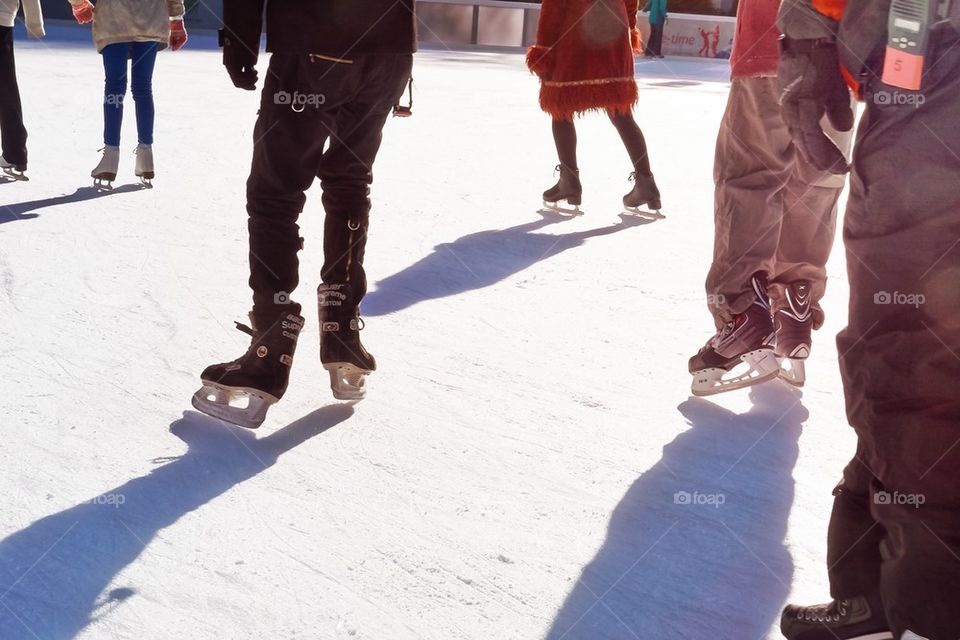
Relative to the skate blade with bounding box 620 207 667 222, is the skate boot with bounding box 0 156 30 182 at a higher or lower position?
higher

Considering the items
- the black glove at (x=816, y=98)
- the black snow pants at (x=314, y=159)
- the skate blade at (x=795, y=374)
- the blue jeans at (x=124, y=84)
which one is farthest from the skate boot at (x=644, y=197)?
the black glove at (x=816, y=98)

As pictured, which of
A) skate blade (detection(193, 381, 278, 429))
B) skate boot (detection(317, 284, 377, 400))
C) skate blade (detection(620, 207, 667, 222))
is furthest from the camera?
skate blade (detection(620, 207, 667, 222))

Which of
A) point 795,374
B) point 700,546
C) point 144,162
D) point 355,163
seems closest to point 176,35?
point 144,162

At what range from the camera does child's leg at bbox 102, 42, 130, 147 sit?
481 cm

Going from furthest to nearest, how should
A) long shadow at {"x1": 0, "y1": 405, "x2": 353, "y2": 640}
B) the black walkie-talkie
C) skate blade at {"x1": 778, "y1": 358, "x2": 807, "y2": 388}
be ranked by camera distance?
skate blade at {"x1": 778, "y1": 358, "x2": 807, "y2": 388} < long shadow at {"x1": 0, "y1": 405, "x2": 353, "y2": 640} < the black walkie-talkie

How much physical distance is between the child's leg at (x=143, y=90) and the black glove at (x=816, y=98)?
147 inches

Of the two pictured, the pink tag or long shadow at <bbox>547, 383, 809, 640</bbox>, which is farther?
long shadow at <bbox>547, 383, 809, 640</bbox>

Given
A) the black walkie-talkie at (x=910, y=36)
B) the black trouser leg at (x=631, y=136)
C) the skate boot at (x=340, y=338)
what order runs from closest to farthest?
the black walkie-talkie at (x=910, y=36)
the skate boot at (x=340, y=338)
the black trouser leg at (x=631, y=136)

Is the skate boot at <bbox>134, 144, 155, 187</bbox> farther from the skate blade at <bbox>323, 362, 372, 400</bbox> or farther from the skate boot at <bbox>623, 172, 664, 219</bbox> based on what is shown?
the skate blade at <bbox>323, 362, 372, 400</bbox>

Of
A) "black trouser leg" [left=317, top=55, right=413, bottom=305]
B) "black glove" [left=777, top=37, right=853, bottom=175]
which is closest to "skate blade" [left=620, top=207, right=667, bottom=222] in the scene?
"black trouser leg" [left=317, top=55, right=413, bottom=305]

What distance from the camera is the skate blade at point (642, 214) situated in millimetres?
4871

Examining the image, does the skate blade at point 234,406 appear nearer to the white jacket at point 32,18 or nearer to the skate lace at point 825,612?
the skate lace at point 825,612

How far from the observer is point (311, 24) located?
2.29 m

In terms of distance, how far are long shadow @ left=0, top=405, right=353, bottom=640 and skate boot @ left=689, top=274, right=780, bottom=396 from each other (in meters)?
0.91
